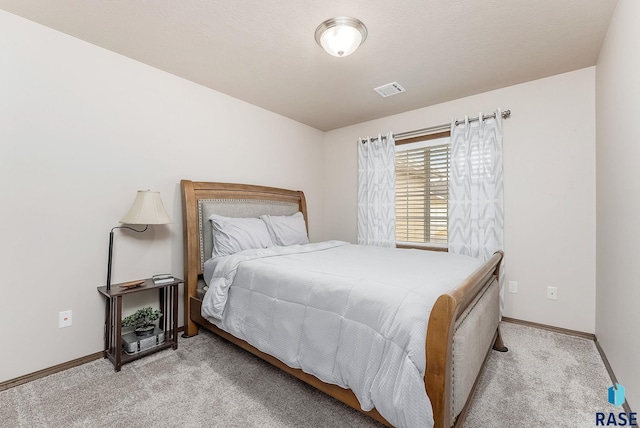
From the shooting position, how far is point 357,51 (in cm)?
230

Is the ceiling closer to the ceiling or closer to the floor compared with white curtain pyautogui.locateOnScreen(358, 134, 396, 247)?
closer to the ceiling

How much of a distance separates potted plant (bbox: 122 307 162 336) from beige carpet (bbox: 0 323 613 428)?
0.21m

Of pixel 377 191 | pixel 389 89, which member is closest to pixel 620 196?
pixel 389 89

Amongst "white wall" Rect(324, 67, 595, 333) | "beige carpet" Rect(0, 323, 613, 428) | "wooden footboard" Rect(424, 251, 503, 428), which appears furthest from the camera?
"white wall" Rect(324, 67, 595, 333)

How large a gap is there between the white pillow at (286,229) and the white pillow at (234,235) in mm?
218

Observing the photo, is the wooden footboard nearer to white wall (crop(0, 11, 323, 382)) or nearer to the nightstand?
the nightstand

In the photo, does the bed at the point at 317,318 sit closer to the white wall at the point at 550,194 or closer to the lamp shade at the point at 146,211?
the lamp shade at the point at 146,211

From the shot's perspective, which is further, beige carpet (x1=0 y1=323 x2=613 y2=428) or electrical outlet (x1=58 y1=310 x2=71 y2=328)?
electrical outlet (x1=58 y1=310 x2=71 y2=328)

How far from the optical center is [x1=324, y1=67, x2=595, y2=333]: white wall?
2568 millimetres

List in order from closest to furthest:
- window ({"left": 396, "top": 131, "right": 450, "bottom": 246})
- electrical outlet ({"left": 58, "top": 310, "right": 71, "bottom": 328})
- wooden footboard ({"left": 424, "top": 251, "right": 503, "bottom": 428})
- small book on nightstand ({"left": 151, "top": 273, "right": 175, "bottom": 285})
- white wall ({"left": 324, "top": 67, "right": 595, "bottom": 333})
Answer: wooden footboard ({"left": 424, "top": 251, "right": 503, "bottom": 428}) → electrical outlet ({"left": 58, "top": 310, "right": 71, "bottom": 328}) → small book on nightstand ({"left": 151, "top": 273, "right": 175, "bottom": 285}) → white wall ({"left": 324, "top": 67, "right": 595, "bottom": 333}) → window ({"left": 396, "top": 131, "right": 450, "bottom": 246})

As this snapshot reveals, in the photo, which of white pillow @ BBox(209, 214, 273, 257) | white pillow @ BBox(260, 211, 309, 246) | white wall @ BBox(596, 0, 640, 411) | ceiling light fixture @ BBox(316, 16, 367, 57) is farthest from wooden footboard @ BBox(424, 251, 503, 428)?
white pillow @ BBox(260, 211, 309, 246)

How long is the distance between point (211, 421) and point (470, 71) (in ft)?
10.8

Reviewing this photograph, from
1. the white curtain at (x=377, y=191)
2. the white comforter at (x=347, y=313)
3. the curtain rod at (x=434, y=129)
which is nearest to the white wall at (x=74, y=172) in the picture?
the white comforter at (x=347, y=313)

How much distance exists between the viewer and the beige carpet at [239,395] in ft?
5.01
